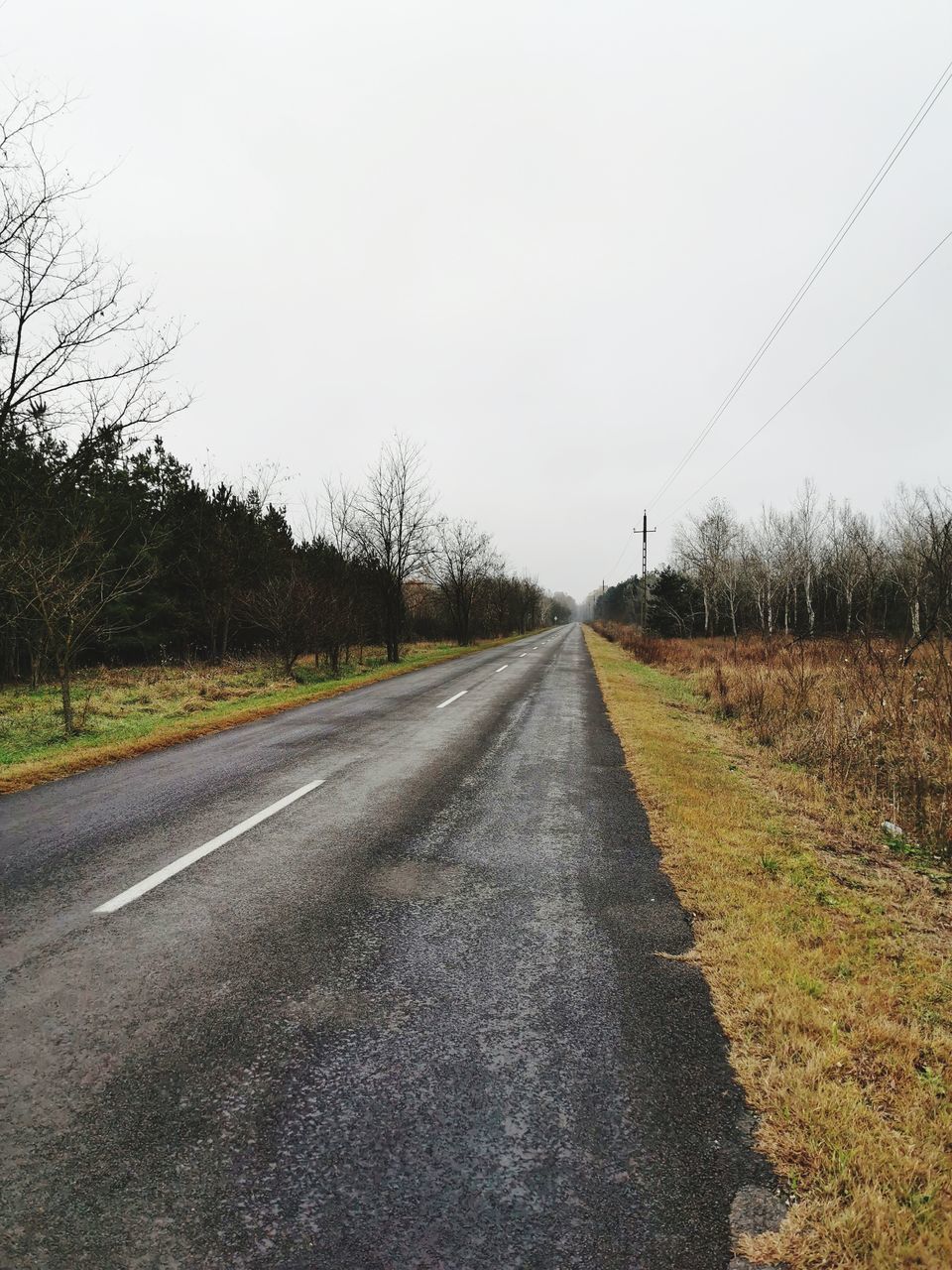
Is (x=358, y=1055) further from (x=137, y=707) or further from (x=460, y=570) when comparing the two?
(x=460, y=570)

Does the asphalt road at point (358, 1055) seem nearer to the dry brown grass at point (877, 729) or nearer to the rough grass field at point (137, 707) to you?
the dry brown grass at point (877, 729)

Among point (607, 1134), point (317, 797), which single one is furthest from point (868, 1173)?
point (317, 797)

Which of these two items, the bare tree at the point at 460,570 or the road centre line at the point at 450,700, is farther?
the bare tree at the point at 460,570

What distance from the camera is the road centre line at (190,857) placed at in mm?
3889

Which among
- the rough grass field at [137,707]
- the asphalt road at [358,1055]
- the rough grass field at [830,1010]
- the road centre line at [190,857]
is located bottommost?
the rough grass field at [830,1010]

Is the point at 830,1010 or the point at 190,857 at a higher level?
the point at 190,857

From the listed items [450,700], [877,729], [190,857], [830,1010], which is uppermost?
[877,729]

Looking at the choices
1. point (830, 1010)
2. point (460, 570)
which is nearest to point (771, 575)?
point (460, 570)

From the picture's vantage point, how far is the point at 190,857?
15.1 feet

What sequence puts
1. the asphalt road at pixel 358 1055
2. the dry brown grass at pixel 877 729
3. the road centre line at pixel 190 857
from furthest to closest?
the dry brown grass at pixel 877 729 → the road centre line at pixel 190 857 → the asphalt road at pixel 358 1055

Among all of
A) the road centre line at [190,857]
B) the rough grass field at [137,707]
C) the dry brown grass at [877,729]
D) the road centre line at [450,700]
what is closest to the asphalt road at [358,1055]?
the road centre line at [190,857]

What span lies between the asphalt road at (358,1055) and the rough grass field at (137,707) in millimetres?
3508

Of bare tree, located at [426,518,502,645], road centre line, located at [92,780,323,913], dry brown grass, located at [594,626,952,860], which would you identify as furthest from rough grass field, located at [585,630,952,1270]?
bare tree, located at [426,518,502,645]

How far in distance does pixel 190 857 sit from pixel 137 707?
37.6 feet
